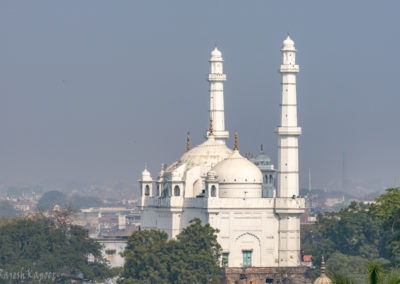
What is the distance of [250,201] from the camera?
302ft

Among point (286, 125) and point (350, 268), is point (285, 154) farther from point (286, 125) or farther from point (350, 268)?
point (350, 268)

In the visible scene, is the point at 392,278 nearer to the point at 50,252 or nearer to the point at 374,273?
the point at 374,273

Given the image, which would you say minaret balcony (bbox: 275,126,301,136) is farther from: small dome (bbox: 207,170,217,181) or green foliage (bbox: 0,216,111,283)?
green foliage (bbox: 0,216,111,283)

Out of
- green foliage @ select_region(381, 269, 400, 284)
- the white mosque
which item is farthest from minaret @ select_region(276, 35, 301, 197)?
green foliage @ select_region(381, 269, 400, 284)

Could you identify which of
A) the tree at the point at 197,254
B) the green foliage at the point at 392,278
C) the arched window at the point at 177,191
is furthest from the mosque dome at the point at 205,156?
the green foliage at the point at 392,278

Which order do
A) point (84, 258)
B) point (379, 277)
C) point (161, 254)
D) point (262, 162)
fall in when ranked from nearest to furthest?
point (379, 277), point (161, 254), point (84, 258), point (262, 162)

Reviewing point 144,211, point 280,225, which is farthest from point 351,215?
point 144,211

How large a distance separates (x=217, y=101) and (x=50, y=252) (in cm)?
1674

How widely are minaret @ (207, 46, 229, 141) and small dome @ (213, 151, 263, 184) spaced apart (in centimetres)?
1127

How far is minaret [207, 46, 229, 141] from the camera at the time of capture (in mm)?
103562

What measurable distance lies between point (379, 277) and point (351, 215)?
54.6 m

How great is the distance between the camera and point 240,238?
92.1m

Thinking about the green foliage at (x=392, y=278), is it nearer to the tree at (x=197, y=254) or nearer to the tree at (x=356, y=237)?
the tree at (x=197, y=254)

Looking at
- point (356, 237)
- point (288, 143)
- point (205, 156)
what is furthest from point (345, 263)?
point (205, 156)
